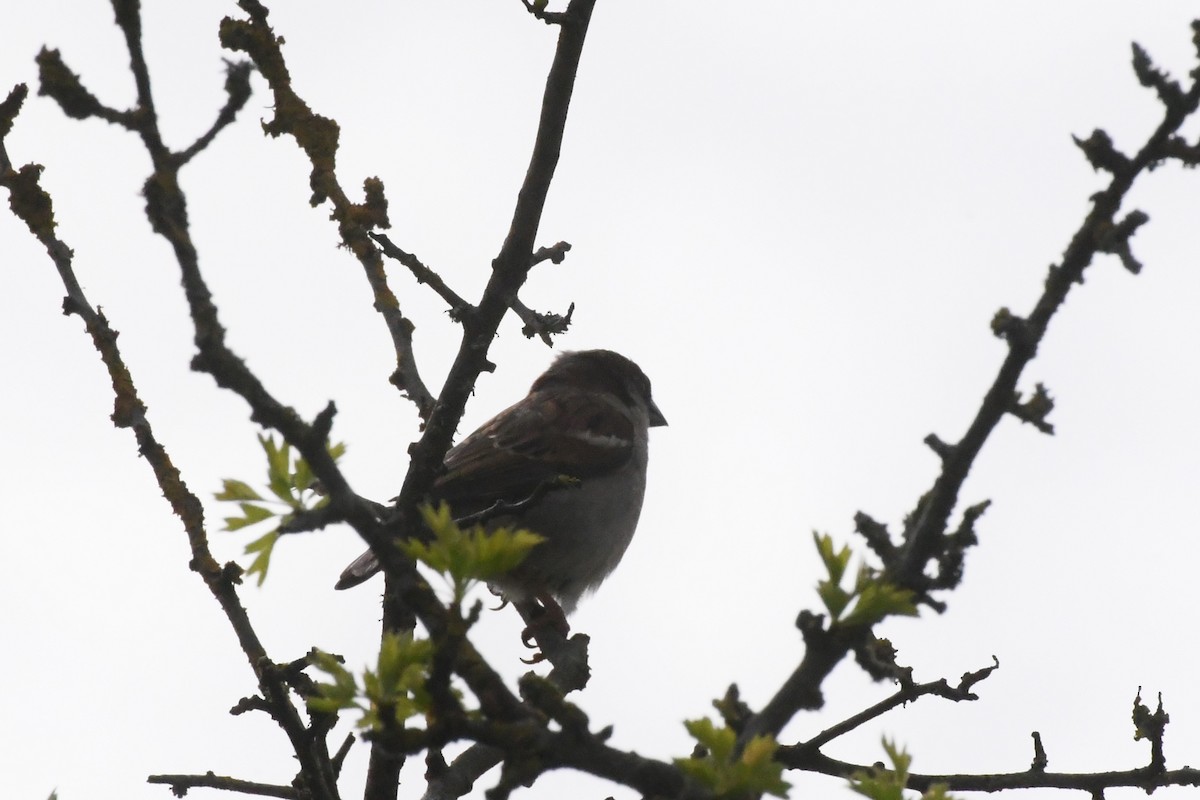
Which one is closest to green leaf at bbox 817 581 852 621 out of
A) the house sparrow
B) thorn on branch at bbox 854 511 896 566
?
thorn on branch at bbox 854 511 896 566

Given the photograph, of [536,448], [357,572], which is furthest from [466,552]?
[536,448]

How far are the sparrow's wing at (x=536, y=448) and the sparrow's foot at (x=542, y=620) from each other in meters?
0.57

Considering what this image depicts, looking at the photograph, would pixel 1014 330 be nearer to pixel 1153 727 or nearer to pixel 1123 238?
pixel 1123 238

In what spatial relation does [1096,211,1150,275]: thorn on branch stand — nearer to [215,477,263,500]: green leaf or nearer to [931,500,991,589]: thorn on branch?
[931,500,991,589]: thorn on branch

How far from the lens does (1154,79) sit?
217 centimetres

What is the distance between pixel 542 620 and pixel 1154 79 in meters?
4.66

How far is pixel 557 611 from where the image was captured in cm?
664

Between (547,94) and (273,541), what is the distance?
6.17ft

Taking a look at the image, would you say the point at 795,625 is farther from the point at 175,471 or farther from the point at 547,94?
the point at 175,471

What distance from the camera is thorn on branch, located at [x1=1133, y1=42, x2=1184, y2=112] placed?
2164 mm

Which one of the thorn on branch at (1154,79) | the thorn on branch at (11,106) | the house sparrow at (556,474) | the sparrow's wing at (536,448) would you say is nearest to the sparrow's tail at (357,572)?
the house sparrow at (556,474)

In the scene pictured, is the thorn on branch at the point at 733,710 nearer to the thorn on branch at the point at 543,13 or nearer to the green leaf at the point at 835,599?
the green leaf at the point at 835,599

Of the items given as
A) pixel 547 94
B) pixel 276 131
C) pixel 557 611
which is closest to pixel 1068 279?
pixel 547 94

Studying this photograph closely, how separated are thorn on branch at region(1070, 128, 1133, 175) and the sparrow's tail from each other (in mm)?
4540
